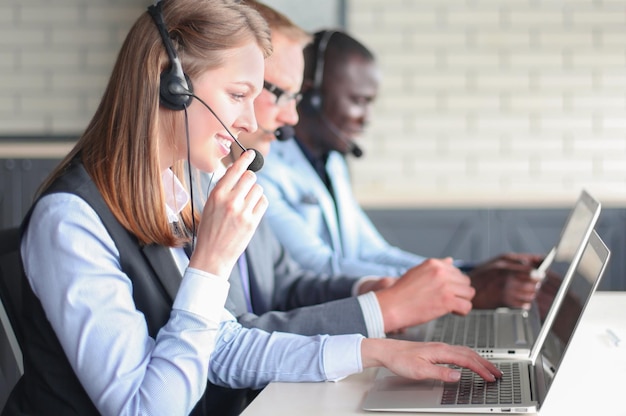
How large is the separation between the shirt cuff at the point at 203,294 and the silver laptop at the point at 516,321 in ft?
1.92

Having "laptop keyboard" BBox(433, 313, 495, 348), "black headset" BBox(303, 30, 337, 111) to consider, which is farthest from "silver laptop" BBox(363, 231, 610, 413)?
"black headset" BBox(303, 30, 337, 111)

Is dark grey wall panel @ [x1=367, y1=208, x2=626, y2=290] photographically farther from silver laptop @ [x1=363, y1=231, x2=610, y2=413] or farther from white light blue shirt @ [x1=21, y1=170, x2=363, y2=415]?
white light blue shirt @ [x1=21, y1=170, x2=363, y2=415]

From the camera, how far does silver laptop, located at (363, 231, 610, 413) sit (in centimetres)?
139

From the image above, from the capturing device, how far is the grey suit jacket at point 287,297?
1.84 meters

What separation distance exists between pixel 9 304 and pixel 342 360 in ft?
1.82

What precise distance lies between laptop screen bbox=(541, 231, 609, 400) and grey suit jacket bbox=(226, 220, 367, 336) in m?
0.35

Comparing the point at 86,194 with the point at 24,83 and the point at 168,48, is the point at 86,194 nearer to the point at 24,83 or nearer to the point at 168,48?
the point at 168,48

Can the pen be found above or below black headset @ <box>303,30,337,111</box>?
below

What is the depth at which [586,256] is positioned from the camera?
170 cm

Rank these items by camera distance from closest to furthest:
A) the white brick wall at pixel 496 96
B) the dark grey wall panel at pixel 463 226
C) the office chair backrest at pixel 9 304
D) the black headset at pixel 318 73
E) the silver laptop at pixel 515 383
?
1. the silver laptop at pixel 515 383
2. the office chair backrest at pixel 9 304
3. the black headset at pixel 318 73
4. the dark grey wall panel at pixel 463 226
5. the white brick wall at pixel 496 96

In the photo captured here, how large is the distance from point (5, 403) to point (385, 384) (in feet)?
2.08

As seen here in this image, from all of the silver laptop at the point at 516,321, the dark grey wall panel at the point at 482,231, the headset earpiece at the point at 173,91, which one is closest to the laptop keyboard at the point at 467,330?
the silver laptop at the point at 516,321

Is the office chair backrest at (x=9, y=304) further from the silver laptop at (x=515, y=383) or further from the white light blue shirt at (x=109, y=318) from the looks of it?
the silver laptop at (x=515, y=383)

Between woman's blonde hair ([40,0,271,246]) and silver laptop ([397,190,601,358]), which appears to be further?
silver laptop ([397,190,601,358])
